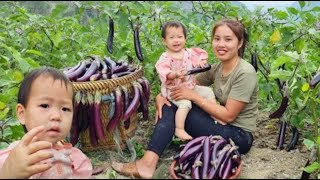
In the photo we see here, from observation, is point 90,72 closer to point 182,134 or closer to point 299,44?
point 182,134

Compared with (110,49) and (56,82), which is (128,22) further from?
(56,82)

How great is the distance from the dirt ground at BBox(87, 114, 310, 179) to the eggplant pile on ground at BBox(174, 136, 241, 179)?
0.36 ft

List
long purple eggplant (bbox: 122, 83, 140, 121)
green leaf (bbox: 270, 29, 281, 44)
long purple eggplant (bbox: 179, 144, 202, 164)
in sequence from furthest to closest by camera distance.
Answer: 1. green leaf (bbox: 270, 29, 281, 44)
2. long purple eggplant (bbox: 122, 83, 140, 121)
3. long purple eggplant (bbox: 179, 144, 202, 164)

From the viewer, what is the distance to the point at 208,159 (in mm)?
2996

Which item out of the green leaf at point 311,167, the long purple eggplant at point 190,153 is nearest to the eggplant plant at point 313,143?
the green leaf at point 311,167

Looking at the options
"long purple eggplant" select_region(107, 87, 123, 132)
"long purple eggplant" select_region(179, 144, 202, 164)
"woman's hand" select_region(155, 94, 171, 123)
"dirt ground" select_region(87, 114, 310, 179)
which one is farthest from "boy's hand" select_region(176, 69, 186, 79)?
"long purple eggplant" select_region(179, 144, 202, 164)

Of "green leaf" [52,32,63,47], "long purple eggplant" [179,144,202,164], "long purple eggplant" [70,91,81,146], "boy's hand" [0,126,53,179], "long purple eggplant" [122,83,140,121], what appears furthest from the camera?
"green leaf" [52,32,63,47]

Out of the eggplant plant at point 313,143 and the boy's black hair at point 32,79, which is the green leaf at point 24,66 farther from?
the eggplant plant at point 313,143

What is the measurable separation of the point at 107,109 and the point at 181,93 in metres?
0.53

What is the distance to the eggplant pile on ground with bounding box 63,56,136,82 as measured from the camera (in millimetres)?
3496

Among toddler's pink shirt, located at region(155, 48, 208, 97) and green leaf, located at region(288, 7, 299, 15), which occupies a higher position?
green leaf, located at region(288, 7, 299, 15)

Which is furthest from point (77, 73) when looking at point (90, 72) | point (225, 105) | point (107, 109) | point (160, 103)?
point (225, 105)

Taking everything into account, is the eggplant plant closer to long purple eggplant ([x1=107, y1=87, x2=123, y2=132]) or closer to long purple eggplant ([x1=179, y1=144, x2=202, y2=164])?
long purple eggplant ([x1=179, y1=144, x2=202, y2=164])

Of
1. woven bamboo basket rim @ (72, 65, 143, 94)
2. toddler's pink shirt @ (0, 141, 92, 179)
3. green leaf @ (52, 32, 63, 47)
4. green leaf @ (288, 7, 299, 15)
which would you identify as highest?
green leaf @ (288, 7, 299, 15)
